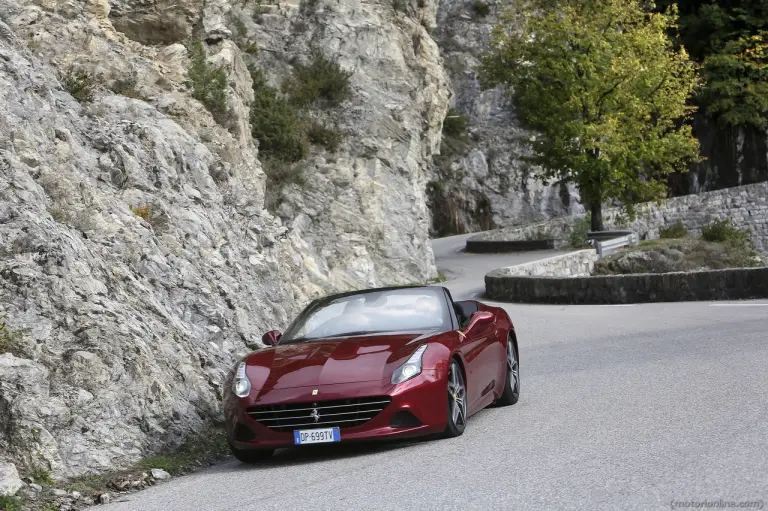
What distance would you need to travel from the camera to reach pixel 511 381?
10.6 meters

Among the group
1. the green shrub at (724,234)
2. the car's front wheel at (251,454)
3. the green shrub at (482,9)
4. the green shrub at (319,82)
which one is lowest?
the green shrub at (724,234)

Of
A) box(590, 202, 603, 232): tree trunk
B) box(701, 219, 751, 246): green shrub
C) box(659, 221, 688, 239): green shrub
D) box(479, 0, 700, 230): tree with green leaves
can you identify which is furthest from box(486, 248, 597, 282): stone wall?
box(659, 221, 688, 239): green shrub

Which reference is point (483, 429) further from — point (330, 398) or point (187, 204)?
point (187, 204)

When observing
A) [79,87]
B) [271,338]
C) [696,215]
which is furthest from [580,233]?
[271,338]

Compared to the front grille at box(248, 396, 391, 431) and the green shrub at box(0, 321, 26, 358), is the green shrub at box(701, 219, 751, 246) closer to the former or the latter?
the front grille at box(248, 396, 391, 431)

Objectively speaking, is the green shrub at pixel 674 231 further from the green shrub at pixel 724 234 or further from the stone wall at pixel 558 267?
the stone wall at pixel 558 267

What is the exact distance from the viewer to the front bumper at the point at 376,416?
8070mm

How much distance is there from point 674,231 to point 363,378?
4832cm

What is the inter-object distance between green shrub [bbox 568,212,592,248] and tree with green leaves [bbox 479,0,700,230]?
5.68 ft

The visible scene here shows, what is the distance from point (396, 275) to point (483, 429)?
2458 cm

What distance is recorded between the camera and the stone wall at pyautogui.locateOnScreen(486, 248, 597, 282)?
101ft

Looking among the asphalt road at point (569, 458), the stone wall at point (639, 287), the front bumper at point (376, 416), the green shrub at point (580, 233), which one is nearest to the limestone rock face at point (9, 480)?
the asphalt road at point (569, 458)

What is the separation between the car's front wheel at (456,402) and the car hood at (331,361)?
395mm

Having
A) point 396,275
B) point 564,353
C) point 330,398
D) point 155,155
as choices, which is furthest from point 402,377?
point 396,275
